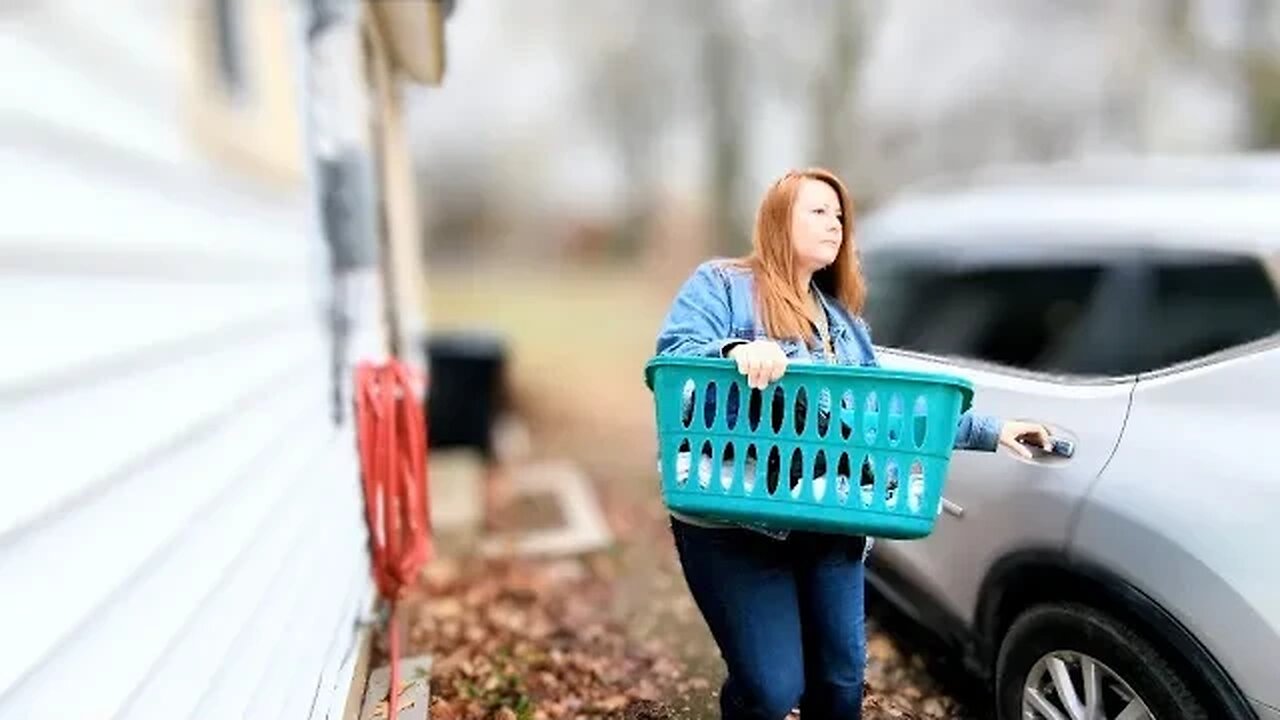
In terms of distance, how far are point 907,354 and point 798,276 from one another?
419 mm

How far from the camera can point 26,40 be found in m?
1.38

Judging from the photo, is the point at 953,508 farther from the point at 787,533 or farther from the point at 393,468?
the point at 393,468

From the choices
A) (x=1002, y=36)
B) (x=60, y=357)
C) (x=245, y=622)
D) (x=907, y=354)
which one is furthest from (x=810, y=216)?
(x=1002, y=36)

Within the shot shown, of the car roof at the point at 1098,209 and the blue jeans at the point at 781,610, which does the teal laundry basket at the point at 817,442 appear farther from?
the car roof at the point at 1098,209

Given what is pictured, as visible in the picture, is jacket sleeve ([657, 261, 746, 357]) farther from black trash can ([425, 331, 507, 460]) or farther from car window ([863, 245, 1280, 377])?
black trash can ([425, 331, 507, 460])

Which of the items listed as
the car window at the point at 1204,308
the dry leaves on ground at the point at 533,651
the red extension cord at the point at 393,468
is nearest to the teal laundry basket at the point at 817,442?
the dry leaves on ground at the point at 533,651

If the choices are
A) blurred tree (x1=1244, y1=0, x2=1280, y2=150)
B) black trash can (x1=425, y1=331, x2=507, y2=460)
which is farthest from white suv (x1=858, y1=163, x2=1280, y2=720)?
black trash can (x1=425, y1=331, x2=507, y2=460)

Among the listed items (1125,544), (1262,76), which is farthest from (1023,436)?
Answer: (1262,76)

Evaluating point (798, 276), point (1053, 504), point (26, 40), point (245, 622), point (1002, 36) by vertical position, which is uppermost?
point (1002, 36)

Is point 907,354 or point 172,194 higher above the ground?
point 172,194

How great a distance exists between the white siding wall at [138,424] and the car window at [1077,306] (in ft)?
7.72

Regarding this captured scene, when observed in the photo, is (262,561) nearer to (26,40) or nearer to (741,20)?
(26,40)

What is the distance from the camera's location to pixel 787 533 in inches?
62.6

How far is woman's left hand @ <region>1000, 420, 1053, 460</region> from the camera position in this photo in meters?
1.61
